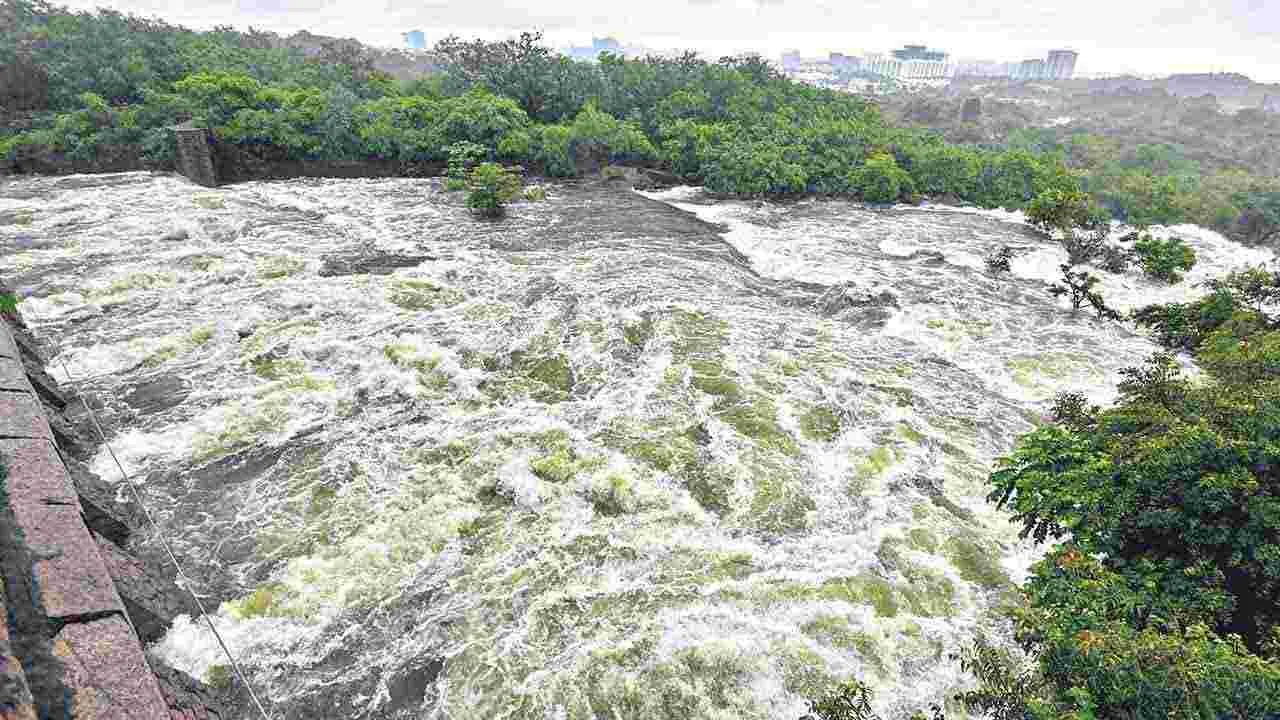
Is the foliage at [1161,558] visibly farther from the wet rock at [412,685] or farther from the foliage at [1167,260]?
the foliage at [1167,260]

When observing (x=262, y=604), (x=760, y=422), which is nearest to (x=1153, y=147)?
(x=760, y=422)

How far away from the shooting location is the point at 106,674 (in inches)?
174

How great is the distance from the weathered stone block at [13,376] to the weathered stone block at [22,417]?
0.21m

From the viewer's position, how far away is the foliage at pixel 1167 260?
16.6 m

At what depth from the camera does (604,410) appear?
31.6ft

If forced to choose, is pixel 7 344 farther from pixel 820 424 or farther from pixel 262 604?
pixel 820 424

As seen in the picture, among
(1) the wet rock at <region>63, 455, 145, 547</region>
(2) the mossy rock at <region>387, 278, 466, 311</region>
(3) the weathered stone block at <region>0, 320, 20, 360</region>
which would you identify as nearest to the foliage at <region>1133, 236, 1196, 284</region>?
(2) the mossy rock at <region>387, 278, 466, 311</region>

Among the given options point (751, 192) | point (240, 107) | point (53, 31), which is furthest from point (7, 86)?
point (751, 192)

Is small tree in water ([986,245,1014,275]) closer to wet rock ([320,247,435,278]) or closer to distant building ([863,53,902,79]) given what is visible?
wet rock ([320,247,435,278])

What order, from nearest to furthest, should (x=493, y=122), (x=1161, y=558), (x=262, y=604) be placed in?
(x=1161, y=558), (x=262, y=604), (x=493, y=122)

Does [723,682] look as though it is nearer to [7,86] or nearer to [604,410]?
[604,410]

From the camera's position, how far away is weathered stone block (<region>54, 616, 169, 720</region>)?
4.16m

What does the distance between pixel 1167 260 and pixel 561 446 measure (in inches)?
686

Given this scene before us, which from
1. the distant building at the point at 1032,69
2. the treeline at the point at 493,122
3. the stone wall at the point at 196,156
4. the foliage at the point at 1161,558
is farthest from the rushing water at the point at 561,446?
the distant building at the point at 1032,69
